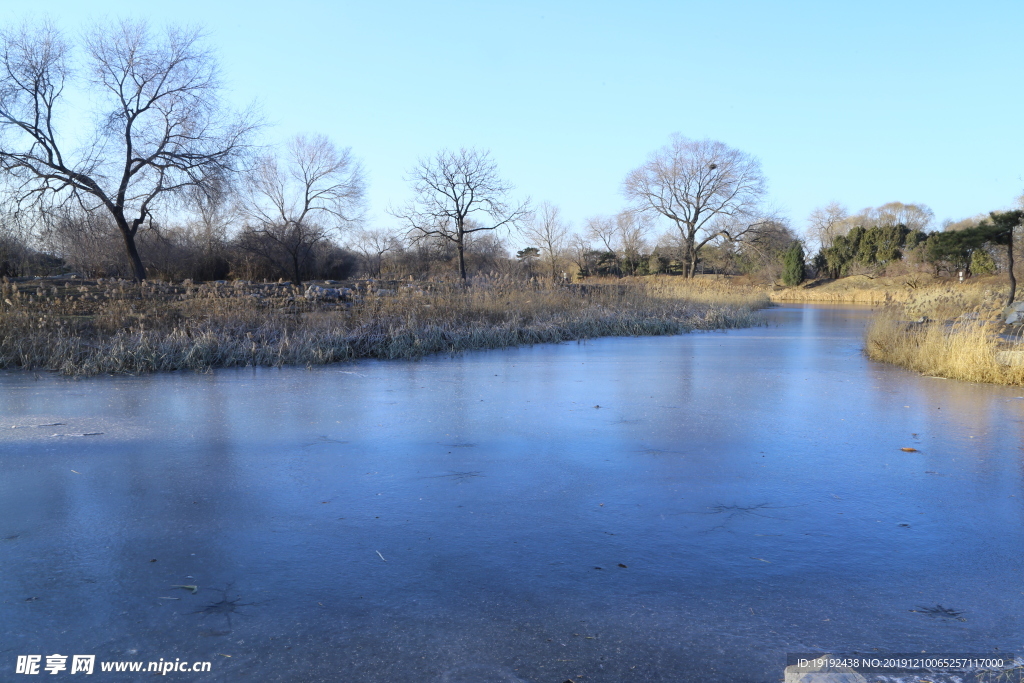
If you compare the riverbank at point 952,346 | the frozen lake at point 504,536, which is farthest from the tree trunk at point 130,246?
the riverbank at point 952,346

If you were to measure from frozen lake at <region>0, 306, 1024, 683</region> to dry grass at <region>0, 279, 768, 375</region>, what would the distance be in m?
2.26

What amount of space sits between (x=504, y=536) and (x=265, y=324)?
7.28 metres

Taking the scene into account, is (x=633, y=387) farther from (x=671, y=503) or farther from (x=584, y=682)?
(x=584, y=682)

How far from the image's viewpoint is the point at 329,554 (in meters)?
2.57

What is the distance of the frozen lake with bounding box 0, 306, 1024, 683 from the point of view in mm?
1948

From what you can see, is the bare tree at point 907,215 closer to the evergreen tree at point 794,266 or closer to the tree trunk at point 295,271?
the evergreen tree at point 794,266

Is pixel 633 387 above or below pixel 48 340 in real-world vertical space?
below

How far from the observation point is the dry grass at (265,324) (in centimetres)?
782

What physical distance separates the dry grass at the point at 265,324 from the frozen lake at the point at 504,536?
7.40ft

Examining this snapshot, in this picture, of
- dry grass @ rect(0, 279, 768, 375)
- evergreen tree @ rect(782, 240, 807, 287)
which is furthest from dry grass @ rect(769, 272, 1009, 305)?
A: dry grass @ rect(0, 279, 768, 375)

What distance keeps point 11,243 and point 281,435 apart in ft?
55.1

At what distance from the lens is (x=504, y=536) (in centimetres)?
277

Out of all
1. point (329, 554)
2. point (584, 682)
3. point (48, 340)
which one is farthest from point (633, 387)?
point (48, 340)

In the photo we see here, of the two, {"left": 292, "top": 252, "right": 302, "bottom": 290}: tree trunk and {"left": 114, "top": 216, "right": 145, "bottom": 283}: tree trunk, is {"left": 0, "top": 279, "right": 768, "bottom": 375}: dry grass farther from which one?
{"left": 292, "top": 252, "right": 302, "bottom": 290}: tree trunk
